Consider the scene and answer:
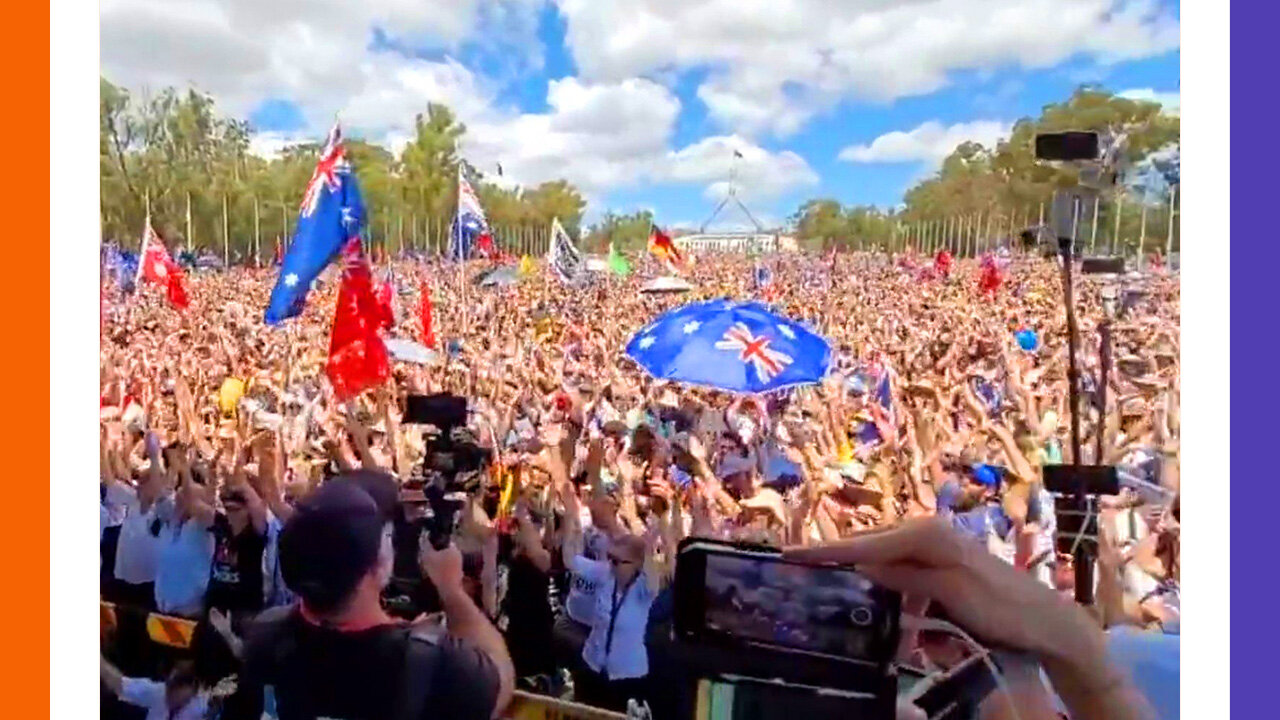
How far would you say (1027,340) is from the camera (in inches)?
136

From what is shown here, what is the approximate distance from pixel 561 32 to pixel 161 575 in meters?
2.13

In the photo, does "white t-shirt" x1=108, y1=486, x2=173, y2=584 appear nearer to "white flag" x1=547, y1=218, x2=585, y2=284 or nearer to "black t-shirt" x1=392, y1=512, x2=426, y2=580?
"black t-shirt" x1=392, y1=512, x2=426, y2=580

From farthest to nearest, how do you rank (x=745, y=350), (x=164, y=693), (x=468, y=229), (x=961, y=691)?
(x=164, y=693), (x=468, y=229), (x=745, y=350), (x=961, y=691)

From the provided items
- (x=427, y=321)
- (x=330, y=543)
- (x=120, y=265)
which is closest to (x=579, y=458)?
(x=427, y=321)

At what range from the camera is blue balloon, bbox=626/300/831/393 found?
3.59 meters

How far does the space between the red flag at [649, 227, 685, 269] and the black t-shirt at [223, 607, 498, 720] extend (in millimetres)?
1174

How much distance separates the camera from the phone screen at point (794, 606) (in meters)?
3.12

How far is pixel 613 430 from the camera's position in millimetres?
3877

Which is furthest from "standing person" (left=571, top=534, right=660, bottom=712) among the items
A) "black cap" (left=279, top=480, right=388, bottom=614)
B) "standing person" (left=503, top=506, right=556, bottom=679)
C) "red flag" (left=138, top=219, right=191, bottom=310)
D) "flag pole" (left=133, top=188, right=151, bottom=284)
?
"flag pole" (left=133, top=188, right=151, bottom=284)

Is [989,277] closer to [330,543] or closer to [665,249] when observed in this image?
[665,249]

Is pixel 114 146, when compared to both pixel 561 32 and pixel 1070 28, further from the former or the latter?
pixel 1070 28

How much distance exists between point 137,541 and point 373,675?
1.20 metres
